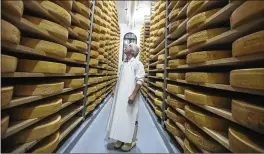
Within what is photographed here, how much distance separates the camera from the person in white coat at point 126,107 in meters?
2.20

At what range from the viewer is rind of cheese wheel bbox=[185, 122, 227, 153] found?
4.67 ft

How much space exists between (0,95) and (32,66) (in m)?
0.45

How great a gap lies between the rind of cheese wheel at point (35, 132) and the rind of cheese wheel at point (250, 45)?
156 centimetres

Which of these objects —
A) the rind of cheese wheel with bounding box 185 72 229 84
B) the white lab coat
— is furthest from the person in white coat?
the rind of cheese wheel with bounding box 185 72 229 84

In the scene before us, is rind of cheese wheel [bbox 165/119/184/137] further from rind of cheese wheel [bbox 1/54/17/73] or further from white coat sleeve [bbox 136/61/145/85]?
rind of cheese wheel [bbox 1/54/17/73]

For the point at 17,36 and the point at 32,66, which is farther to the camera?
the point at 32,66

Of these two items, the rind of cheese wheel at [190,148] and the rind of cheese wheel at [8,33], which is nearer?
the rind of cheese wheel at [8,33]

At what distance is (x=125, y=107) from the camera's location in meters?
2.23

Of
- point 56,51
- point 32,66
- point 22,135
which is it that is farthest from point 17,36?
point 22,135

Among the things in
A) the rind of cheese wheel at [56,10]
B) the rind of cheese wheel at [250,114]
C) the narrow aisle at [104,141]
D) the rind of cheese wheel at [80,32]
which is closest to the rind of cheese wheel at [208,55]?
the rind of cheese wheel at [250,114]

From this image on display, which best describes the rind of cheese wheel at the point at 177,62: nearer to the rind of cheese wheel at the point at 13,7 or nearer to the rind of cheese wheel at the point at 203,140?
the rind of cheese wheel at the point at 203,140

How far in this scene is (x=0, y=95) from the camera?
3.19 ft

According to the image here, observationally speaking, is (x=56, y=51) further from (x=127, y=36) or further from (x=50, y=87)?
(x=127, y=36)

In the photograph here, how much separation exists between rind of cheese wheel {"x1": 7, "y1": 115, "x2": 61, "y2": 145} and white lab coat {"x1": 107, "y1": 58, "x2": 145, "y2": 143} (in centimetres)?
75
